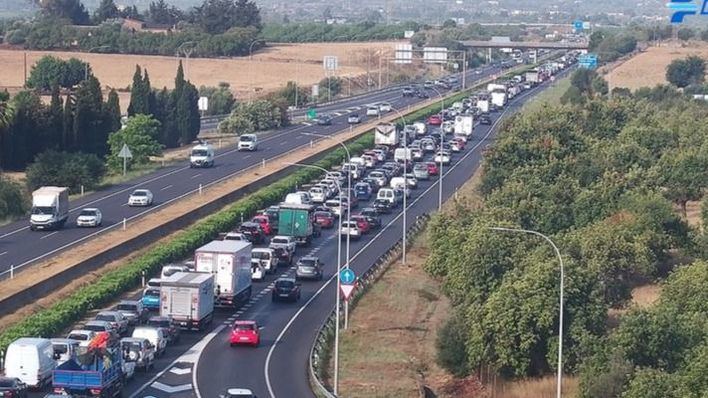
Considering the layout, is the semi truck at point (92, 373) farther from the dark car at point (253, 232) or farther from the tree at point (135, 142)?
the tree at point (135, 142)

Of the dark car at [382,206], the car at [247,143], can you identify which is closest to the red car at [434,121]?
the car at [247,143]

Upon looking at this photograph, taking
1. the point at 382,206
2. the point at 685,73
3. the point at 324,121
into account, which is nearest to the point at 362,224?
the point at 382,206

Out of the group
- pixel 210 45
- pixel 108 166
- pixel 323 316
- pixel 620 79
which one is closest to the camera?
pixel 323 316

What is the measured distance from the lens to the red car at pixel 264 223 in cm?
6925

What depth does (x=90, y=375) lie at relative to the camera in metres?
37.7

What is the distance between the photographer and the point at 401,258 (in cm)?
6638

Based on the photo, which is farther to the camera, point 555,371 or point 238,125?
point 238,125

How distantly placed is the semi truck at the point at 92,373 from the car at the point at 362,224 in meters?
33.7

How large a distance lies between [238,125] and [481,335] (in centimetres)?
7136

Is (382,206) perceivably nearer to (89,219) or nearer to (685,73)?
(89,219)

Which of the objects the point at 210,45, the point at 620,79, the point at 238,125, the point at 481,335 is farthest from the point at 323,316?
the point at 210,45

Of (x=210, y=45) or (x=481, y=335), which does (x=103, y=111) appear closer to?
(x=481, y=335)

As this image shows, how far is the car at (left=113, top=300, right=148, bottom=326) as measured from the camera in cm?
4833

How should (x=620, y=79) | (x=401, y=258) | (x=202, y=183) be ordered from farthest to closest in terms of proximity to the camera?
(x=620, y=79) < (x=202, y=183) < (x=401, y=258)
